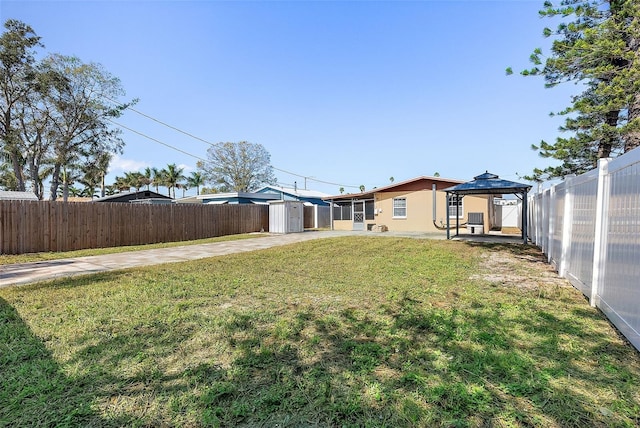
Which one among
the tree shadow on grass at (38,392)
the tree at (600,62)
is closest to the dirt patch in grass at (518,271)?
the tree at (600,62)

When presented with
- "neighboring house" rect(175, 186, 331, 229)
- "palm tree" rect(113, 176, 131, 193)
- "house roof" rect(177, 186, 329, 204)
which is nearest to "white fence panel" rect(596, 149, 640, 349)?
"neighboring house" rect(175, 186, 331, 229)

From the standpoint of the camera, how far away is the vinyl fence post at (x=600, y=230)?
3.46 meters

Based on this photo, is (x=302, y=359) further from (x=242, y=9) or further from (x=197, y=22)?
(x=197, y=22)

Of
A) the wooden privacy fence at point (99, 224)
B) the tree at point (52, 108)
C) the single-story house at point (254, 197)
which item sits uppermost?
the tree at point (52, 108)

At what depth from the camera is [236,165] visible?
3728cm

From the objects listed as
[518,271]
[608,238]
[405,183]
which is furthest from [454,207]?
[608,238]

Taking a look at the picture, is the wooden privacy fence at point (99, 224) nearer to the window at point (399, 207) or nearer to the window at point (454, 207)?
the window at point (399, 207)

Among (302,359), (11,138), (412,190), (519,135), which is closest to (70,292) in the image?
(302,359)

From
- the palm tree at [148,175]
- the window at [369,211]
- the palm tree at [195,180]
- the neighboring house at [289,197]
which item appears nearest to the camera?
the window at [369,211]

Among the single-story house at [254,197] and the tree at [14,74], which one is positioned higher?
the tree at [14,74]

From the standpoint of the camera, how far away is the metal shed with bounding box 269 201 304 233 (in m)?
17.5

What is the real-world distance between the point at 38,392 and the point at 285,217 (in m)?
15.5

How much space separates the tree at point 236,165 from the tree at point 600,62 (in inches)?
1326

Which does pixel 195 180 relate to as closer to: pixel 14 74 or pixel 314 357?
pixel 14 74
